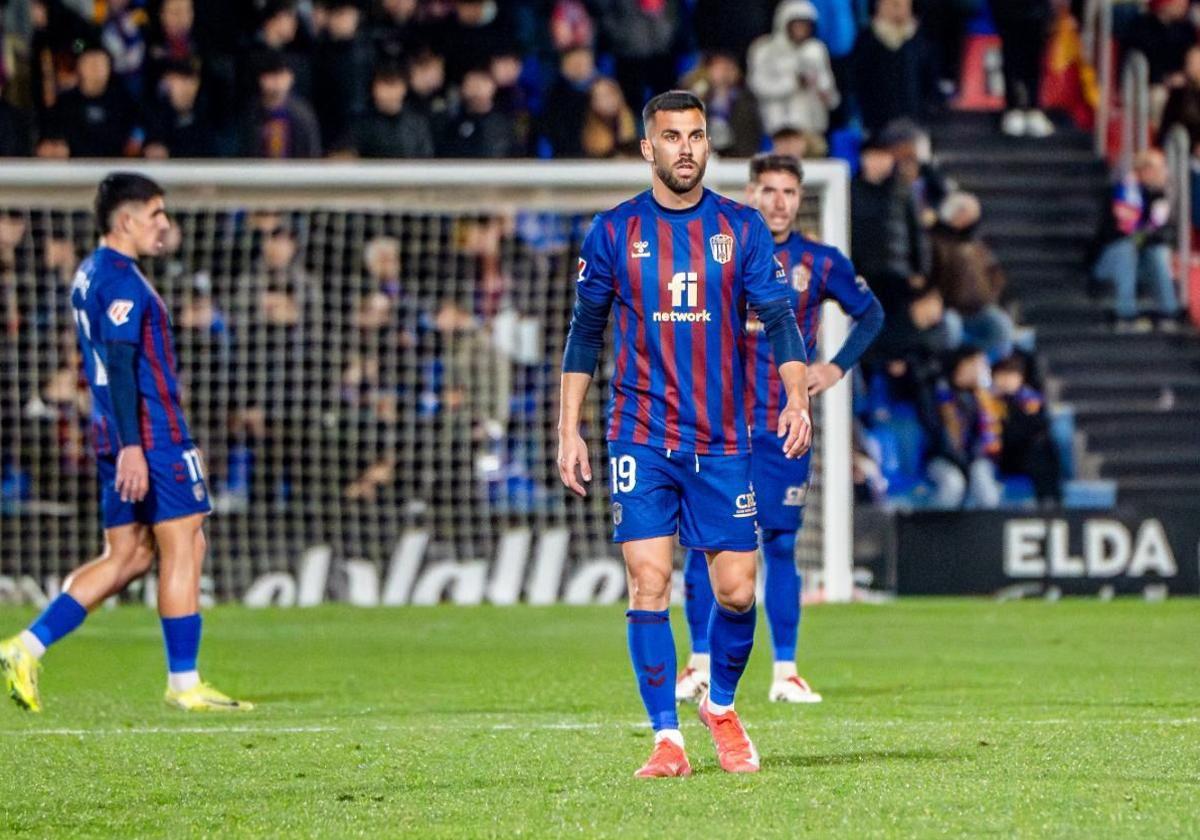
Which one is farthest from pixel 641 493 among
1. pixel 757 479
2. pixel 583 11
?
pixel 583 11

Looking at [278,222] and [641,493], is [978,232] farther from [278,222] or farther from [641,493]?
[641,493]

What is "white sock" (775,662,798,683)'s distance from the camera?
8375 mm

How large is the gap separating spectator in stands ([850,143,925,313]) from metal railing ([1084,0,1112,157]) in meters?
3.32

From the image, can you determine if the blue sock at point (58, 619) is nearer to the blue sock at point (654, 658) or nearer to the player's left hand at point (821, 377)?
the player's left hand at point (821, 377)

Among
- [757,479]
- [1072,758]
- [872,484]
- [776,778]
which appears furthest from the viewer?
[872,484]

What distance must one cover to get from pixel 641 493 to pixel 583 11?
436 inches

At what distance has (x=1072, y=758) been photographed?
6.27 metres

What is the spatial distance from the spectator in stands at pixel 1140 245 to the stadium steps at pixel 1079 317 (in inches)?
6.9

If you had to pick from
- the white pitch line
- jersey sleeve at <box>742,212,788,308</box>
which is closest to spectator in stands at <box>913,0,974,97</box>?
the white pitch line

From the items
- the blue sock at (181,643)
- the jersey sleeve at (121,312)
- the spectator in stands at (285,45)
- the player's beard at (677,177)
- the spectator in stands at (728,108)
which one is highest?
the spectator in stands at (285,45)

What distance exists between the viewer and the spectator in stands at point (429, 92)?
50.9 feet

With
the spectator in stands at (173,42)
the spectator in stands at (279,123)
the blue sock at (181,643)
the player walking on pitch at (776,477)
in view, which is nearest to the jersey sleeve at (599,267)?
the player walking on pitch at (776,477)

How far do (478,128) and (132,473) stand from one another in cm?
765

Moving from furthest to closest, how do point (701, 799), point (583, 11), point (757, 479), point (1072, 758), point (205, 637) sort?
point (583, 11) < point (205, 637) < point (757, 479) < point (1072, 758) < point (701, 799)
